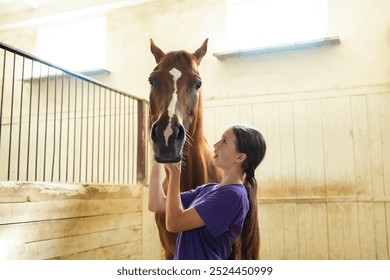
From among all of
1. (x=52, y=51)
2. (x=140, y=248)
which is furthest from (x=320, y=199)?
(x=52, y=51)

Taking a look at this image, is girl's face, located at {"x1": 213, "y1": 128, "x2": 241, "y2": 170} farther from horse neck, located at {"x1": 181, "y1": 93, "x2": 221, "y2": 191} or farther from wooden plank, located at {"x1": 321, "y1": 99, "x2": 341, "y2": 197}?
wooden plank, located at {"x1": 321, "y1": 99, "x2": 341, "y2": 197}

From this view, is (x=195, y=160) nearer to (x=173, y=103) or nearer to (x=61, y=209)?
(x=173, y=103)

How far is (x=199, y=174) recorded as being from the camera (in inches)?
49.5

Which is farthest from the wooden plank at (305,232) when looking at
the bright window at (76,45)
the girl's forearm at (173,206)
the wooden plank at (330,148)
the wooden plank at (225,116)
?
the bright window at (76,45)

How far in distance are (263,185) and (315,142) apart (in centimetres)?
40

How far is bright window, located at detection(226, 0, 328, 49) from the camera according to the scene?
7.12 feet

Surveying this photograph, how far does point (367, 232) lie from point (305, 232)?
323 mm

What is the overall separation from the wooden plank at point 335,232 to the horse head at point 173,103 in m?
1.23

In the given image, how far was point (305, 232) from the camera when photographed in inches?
81.2

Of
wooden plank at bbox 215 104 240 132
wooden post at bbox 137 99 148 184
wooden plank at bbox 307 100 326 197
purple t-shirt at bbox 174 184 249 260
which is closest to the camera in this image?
purple t-shirt at bbox 174 184 249 260

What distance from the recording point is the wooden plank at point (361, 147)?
2.01 metres

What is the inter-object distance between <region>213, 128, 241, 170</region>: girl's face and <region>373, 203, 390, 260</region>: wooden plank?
144 cm

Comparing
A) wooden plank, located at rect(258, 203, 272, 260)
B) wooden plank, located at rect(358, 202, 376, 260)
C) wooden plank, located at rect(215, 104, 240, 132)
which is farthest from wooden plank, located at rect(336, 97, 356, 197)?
wooden plank, located at rect(215, 104, 240, 132)
